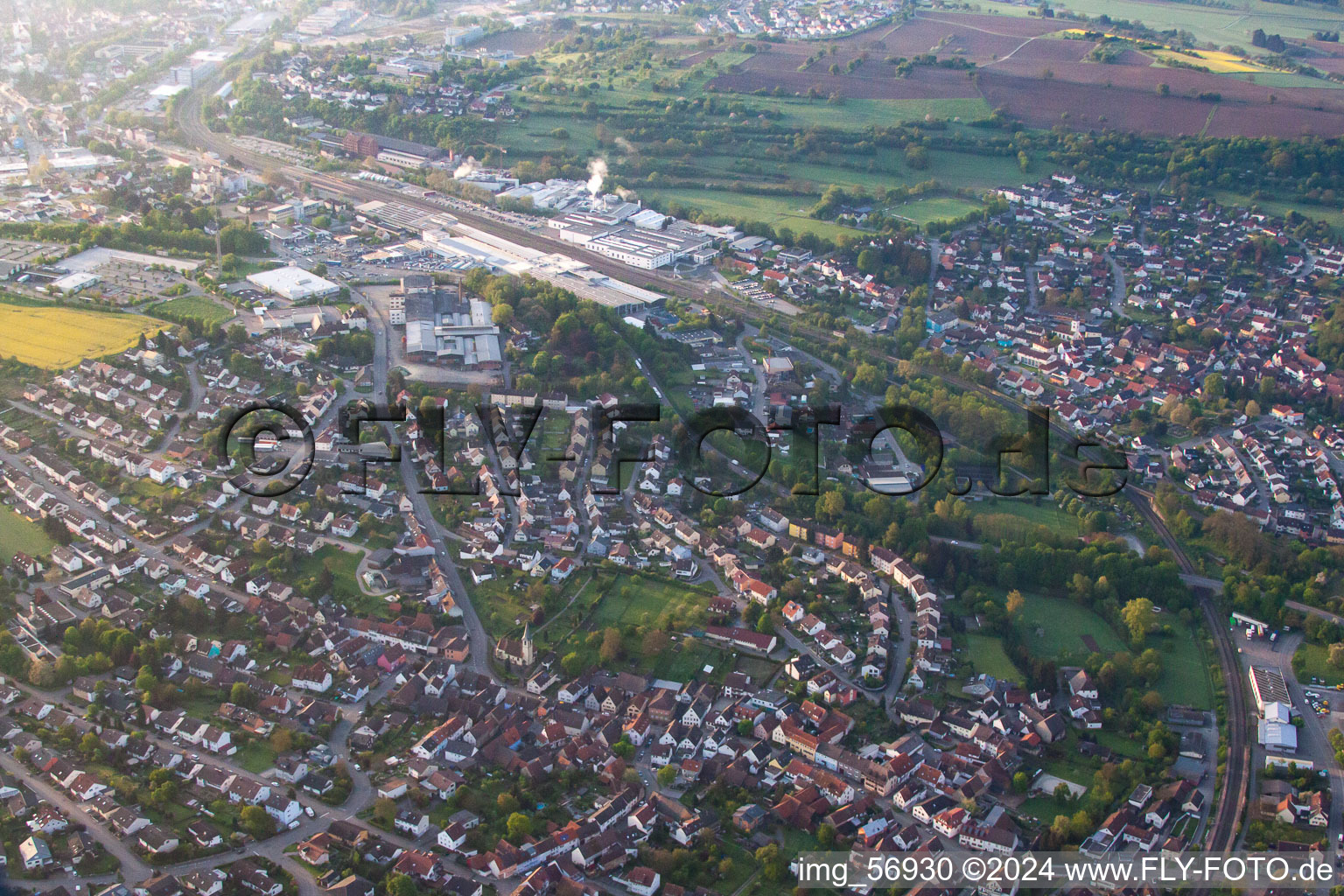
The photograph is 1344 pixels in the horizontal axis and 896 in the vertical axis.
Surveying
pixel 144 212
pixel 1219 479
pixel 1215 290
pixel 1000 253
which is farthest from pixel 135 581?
pixel 1215 290

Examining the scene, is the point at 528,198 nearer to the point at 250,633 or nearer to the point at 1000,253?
the point at 1000,253

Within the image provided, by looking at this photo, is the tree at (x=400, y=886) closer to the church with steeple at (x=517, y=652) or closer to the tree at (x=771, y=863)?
the tree at (x=771, y=863)

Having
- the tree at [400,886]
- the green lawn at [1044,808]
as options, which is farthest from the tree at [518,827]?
the green lawn at [1044,808]

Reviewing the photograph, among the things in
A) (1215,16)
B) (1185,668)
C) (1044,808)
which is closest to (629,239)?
(1185,668)

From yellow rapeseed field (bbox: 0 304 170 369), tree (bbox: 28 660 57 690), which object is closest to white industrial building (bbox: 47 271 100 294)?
yellow rapeseed field (bbox: 0 304 170 369)

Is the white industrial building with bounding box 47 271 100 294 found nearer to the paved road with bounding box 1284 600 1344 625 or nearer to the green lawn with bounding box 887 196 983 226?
the green lawn with bounding box 887 196 983 226
